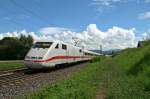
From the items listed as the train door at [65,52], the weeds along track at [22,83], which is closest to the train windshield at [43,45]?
the train door at [65,52]

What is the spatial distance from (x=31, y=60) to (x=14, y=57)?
6148 centimetres

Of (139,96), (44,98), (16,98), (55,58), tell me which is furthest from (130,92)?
(55,58)

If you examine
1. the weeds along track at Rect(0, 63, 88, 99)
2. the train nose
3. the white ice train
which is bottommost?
the weeds along track at Rect(0, 63, 88, 99)

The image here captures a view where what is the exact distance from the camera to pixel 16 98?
12703 millimetres

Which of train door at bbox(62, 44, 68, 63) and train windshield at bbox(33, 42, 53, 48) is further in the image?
train door at bbox(62, 44, 68, 63)

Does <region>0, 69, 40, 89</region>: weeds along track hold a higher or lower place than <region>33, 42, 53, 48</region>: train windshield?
lower

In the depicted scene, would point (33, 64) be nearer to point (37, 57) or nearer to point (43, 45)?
point (37, 57)

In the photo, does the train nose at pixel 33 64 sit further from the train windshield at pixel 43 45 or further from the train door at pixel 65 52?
the train door at pixel 65 52

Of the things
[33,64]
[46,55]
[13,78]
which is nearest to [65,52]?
[46,55]

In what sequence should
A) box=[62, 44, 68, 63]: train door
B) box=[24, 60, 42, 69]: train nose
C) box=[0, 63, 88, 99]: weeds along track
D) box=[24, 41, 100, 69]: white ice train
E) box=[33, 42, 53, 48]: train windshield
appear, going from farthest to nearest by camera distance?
1. box=[62, 44, 68, 63]: train door
2. box=[33, 42, 53, 48]: train windshield
3. box=[24, 41, 100, 69]: white ice train
4. box=[24, 60, 42, 69]: train nose
5. box=[0, 63, 88, 99]: weeds along track

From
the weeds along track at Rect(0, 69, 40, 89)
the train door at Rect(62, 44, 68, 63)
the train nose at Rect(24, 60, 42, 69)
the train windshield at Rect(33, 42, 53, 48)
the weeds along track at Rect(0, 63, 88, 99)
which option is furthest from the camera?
the train door at Rect(62, 44, 68, 63)

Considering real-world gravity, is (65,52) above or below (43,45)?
below

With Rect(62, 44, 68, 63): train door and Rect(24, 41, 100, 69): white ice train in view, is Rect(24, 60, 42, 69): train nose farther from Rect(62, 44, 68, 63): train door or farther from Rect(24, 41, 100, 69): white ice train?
Rect(62, 44, 68, 63): train door

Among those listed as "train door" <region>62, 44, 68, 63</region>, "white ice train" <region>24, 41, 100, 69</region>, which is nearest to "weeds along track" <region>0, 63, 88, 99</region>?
"train door" <region>62, 44, 68, 63</region>
